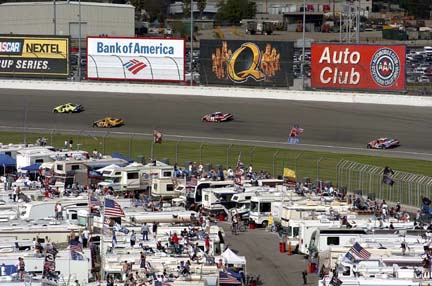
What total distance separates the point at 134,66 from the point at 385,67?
21.6m

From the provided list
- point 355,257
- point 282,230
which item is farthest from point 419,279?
point 282,230

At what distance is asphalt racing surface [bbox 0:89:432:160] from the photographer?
279 ft

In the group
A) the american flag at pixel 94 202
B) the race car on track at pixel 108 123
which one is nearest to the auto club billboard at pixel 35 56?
the race car on track at pixel 108 123

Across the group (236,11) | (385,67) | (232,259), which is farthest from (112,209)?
(236,11)

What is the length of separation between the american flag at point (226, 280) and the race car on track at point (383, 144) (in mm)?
38949

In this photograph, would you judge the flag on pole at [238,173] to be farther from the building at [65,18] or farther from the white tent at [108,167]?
the building at [65,18]

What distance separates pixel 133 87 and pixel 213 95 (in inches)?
292

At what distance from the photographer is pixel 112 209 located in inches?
2010

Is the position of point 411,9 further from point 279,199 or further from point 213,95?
point 279,199

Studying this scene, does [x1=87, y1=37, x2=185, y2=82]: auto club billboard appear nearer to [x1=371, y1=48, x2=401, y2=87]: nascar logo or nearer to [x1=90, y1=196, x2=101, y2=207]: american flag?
[x1=371, y1=48, x2=401, y2=87]: nascar logo

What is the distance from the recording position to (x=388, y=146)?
81562mm

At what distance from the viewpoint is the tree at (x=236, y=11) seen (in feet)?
612

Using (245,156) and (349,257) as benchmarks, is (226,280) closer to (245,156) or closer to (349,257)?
(349,257)

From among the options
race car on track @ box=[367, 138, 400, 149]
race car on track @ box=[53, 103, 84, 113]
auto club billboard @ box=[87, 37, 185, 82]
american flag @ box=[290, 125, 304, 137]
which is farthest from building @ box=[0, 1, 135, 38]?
race car on track @ box=[367, 138, 400, 149]
